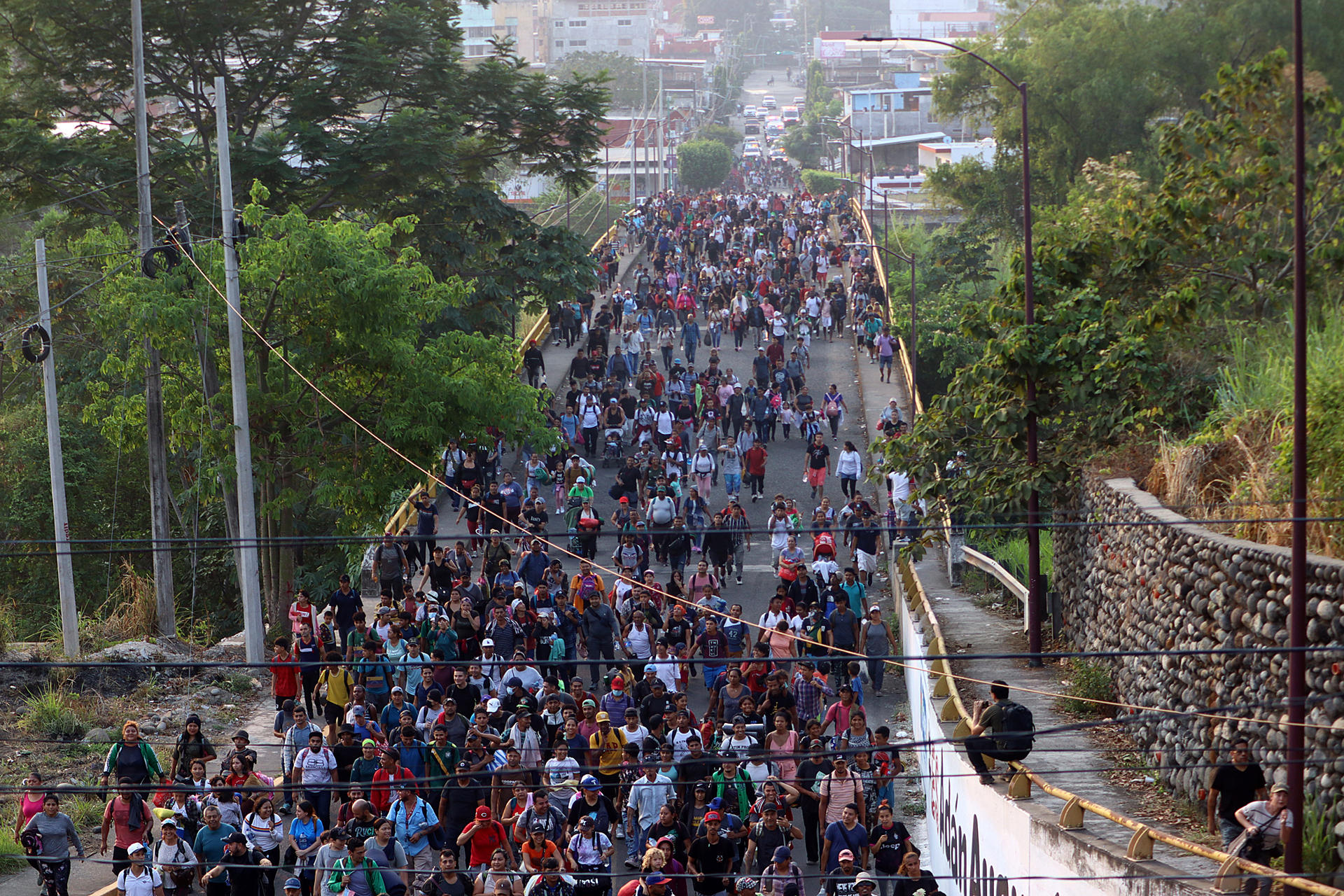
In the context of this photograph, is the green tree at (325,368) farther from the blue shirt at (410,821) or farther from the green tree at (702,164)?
the green tree at (702,164)

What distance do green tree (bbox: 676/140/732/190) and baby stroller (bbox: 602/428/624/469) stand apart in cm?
9146

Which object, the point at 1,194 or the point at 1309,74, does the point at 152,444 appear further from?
the point at 1309,74

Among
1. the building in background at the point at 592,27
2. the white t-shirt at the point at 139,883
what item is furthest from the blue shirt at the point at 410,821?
the building in background at the point at 592,27

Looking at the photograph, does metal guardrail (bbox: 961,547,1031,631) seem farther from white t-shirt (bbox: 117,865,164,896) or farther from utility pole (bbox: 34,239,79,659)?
utility pole (bbox: 34,239,79,659)

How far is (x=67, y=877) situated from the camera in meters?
13.6

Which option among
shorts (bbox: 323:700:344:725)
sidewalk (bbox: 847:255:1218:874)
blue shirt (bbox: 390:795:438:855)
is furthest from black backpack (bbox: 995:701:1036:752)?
shorts (bbox: 323:700:344:725)

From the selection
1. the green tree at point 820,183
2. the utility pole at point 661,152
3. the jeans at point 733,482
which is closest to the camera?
the jeans at point 733,482

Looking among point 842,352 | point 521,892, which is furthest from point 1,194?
point 521,892

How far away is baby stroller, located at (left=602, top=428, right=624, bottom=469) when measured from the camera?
30172 millimetres

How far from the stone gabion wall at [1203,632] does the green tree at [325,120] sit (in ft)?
66.8

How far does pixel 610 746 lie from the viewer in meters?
14.9

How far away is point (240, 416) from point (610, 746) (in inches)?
372

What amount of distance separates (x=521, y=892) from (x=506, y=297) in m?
23.9

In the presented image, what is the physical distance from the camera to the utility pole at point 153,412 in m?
23.1
